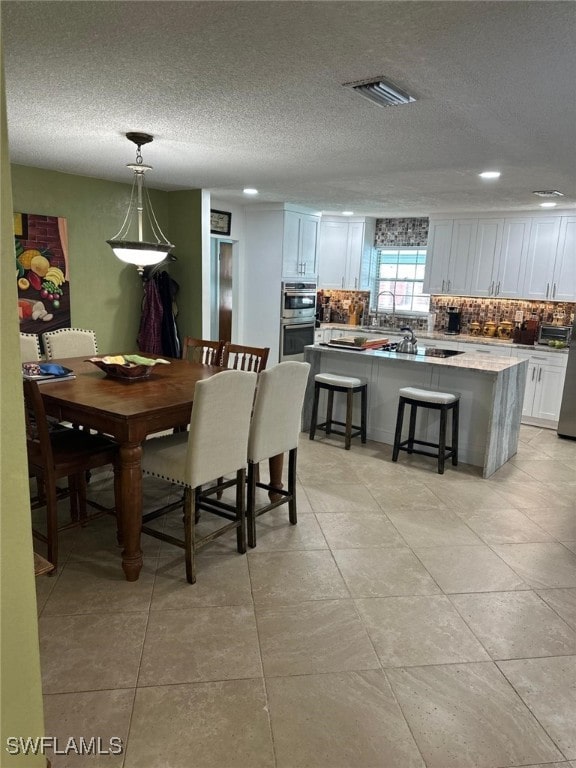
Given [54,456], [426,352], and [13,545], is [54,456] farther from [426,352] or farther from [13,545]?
[426,352]

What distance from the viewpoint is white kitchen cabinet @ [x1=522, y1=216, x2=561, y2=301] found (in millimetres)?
6035

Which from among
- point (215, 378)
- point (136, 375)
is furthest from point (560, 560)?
point (136, 375)

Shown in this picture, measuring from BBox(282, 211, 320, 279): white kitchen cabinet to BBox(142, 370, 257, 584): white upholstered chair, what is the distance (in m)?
4.21

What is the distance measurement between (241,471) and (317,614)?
0.86 meters

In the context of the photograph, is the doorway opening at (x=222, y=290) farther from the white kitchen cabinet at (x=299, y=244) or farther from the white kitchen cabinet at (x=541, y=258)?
the white kitchen cabinet at (x=541, y=258)

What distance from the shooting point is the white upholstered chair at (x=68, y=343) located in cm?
430

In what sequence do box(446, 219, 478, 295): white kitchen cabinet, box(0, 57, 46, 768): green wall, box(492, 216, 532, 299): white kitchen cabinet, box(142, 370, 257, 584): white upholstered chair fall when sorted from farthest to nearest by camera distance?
1. box(446, 219, 478, 295): white kitchen cabinet
2. box(492, 216, 532, 299): white kitchen cabinet
3. box(142, 370, 257, 584): white upholstered chair
4. box(0, 57, 46, 768): green wall

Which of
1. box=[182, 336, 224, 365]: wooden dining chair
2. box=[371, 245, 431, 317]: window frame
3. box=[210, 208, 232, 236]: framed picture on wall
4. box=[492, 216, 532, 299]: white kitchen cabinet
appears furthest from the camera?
box=[371, 245, 431, 317]: window frame

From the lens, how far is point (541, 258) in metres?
6.14

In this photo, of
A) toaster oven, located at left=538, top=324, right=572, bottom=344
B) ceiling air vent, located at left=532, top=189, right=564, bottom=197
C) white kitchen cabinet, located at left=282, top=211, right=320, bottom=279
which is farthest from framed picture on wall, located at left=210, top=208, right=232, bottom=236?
toaster oven, located at left=538, top=324, right=572, bottom=344

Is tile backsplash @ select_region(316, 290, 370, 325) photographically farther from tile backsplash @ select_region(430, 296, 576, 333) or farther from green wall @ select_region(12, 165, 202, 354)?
green wall @ select_region(12, 165, 202, 354)

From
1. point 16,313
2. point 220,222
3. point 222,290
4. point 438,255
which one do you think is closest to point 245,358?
point 16,313

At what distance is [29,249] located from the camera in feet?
15.3

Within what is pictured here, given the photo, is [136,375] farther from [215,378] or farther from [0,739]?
[0,739]
